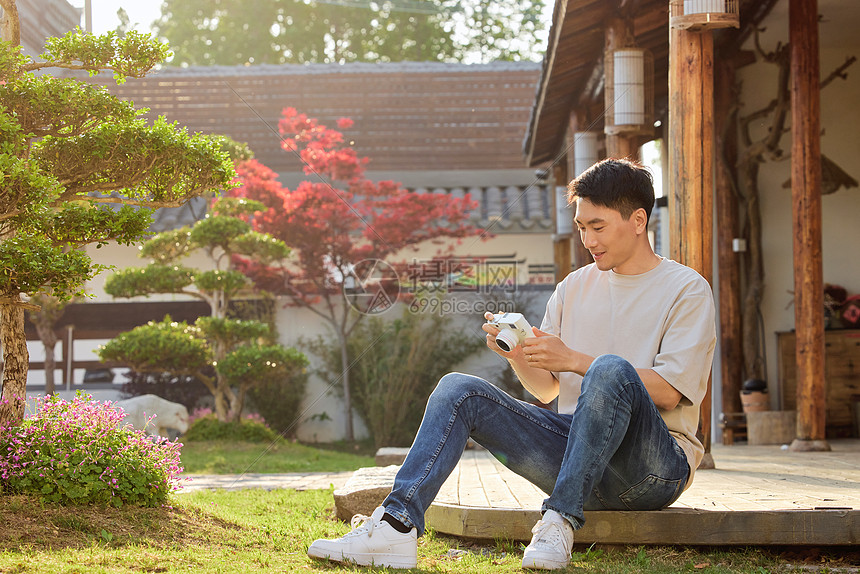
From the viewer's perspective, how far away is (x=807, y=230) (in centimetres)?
571

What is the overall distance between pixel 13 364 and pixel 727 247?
5.74 m

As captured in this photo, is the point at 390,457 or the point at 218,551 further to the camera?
the point at 390,457

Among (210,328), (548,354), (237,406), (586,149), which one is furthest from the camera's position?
(237,406)

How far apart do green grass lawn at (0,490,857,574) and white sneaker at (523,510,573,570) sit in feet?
0.34

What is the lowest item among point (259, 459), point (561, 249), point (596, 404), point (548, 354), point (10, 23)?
point (259, 459)

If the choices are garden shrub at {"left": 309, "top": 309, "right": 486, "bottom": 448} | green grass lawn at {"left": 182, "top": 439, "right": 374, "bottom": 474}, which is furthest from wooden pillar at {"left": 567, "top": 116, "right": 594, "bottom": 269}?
green grass lawn at {"left": 182, "top": 439, "right": 374, "bottom": 474}

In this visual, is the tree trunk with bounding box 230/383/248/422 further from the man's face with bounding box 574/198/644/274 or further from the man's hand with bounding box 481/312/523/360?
the man's face with bounding box 574/198/644/274

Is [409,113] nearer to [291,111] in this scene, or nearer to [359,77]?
[359,77]

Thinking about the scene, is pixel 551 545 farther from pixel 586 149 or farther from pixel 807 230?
pixel 586 149

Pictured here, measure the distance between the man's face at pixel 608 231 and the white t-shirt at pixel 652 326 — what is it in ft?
0.26

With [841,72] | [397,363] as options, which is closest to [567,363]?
[841,72]

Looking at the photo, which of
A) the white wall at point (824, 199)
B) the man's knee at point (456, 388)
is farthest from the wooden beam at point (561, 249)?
the man's knee at point (456, 388)

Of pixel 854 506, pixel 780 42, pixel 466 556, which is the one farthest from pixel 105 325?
pixel 854 506

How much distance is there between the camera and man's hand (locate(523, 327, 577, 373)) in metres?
2.28
